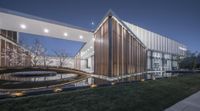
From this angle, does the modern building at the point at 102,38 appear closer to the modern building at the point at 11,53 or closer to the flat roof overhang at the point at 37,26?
the flat roof overhang at the point at 37,26

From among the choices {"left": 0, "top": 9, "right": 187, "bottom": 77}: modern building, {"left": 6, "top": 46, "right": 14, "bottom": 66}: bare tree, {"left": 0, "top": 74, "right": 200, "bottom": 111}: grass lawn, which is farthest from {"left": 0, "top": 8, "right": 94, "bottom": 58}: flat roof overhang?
{"left": 0, "top": 74, "right": 200, "bottom": 111}: grass lawn

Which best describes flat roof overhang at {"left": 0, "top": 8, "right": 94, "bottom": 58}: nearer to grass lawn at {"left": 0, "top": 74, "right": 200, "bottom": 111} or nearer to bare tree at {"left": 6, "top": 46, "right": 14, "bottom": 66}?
bare tree at {"left": 6, "top": 46, "right": 14, "bottom": 66}

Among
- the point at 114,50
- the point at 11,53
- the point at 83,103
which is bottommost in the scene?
the point at 83,103

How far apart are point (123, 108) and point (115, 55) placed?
44.4 feet

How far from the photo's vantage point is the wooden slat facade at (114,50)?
18.1 meters

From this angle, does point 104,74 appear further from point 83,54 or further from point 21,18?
point 21,18

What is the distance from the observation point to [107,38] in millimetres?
18734

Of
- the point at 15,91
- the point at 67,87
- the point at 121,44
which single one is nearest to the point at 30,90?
the point at 15,91

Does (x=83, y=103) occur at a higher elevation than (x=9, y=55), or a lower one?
lower

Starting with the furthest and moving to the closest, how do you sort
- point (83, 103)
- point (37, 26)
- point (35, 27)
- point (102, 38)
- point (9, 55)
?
point (102, 38)
point (9, 55)
point (35, 27)
point (37, 26)
point (83, 103)

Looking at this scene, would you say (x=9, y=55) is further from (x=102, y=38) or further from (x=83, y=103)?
(x=83, y=103)

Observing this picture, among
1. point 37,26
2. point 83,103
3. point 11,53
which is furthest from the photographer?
point 11,53

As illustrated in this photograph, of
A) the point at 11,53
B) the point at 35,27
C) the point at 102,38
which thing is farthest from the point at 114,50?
the point at 11,53

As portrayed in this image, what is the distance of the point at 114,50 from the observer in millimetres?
18188
